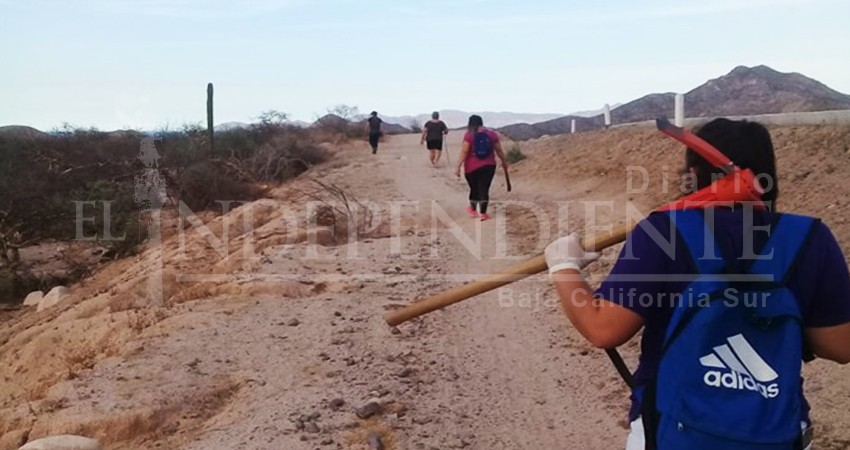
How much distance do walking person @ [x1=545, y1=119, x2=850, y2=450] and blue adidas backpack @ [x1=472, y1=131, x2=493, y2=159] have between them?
31.3 ft

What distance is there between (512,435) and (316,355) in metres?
1.98

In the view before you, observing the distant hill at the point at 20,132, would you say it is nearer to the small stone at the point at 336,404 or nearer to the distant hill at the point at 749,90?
the distant hill at the point at 749,90

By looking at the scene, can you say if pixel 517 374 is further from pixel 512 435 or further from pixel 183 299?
pixel 183 299

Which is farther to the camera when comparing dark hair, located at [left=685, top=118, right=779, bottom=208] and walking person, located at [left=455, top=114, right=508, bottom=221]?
walking person, located at [left=455, top=114, right=508, bottom=221]

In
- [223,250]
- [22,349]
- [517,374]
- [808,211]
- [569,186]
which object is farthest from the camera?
[569,186]

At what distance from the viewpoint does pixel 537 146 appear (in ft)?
74.6

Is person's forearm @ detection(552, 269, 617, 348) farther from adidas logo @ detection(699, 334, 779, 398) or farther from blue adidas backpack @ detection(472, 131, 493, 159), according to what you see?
blue adidas backpack @ detection(472, 131, 493, 159)

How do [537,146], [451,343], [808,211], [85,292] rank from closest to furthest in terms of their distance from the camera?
[451,343], [808,211], [85,292], [537,146]


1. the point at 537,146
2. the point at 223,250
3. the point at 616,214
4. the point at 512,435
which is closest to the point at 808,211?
the point at 616,214

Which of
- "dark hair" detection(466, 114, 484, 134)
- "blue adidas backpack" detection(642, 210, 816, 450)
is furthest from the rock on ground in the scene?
"dark hair" detection(466, 114, 484, 134)

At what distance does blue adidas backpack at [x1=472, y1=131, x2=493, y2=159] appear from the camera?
38.7 ft

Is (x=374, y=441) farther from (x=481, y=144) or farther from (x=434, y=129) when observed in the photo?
(x=434, y=129)

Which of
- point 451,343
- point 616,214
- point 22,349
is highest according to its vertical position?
point 616,214

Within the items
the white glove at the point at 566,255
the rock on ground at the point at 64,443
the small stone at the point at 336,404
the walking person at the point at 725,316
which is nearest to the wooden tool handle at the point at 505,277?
the white glove at the point at 566,255
